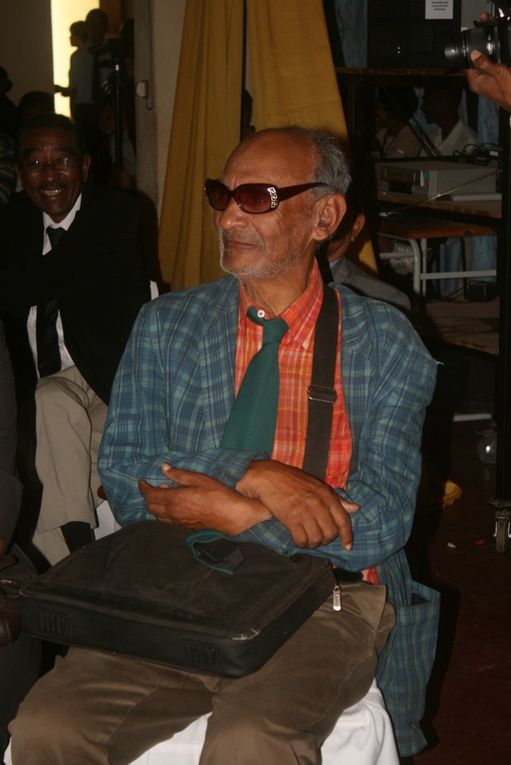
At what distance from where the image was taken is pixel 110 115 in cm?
912

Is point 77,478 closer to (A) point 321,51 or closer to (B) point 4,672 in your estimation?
(B) point 4,672

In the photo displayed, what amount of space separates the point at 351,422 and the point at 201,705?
0.70m

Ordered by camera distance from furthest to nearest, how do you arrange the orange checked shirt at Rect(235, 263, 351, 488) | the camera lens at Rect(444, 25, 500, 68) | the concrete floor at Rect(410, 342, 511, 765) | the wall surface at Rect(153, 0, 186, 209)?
1. the wall surface at Rect(153, 0, 186, 209)
2. the camera lens at Rect(444, 25, 500, 68)
3. the concrete floor at Rect(410, 342, 511, 765)
4. the orange checked shirt at Rect(235, 263, 351, 488)

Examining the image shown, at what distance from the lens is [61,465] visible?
3.56m

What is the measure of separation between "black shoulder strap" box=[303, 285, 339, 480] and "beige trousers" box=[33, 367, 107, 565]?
4.35 ft

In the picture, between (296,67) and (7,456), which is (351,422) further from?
(296,67)

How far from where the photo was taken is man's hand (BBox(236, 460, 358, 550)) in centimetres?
227

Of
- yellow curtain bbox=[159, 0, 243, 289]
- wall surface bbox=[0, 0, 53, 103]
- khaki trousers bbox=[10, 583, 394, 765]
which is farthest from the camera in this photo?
wall surface bbox=[0, 0, 53, 103]

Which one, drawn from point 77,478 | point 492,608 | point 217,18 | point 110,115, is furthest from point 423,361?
point 110,115

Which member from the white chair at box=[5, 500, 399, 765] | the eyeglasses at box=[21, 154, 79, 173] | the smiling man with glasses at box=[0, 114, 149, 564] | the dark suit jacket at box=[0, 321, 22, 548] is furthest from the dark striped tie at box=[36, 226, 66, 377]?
the white chair at box=[5, 500, 399, 765]

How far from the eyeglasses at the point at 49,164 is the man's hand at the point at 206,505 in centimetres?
205

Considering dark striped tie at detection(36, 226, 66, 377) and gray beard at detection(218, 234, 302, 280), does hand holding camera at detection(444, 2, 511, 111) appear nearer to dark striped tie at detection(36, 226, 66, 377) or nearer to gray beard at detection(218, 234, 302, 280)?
gray beard at detection(218, 234, 302, 280)

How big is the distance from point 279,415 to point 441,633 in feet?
5.48

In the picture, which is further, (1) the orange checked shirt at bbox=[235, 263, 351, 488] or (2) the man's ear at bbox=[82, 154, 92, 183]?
(2) the man's ear at bbox=[82, 154, 92, 183]
